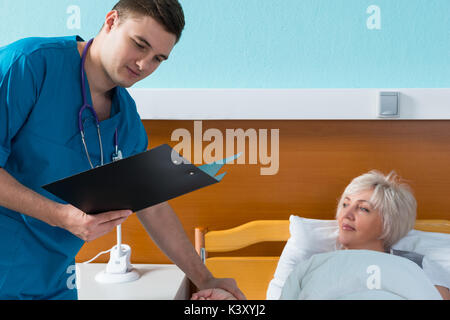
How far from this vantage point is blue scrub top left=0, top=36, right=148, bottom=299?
77 centimetres

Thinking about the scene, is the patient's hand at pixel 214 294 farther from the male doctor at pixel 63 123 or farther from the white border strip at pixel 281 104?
the white border strip at pixel 281 104

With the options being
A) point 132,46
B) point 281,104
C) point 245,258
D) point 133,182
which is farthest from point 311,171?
point 133,182

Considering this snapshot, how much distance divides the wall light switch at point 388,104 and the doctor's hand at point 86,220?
40.4 inches

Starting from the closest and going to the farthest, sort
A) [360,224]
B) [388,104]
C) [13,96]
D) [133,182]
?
[133,182] < [13,96] < [360,224] < [388,104]

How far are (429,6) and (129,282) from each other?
4.57ft

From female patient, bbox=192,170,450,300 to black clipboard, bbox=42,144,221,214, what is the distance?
2.56 feet

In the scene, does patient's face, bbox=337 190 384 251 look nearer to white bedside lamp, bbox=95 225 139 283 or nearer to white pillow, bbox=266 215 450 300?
white pillow, bbox=266 215 450 300

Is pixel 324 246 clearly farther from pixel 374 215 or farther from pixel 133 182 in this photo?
pixel 133 182

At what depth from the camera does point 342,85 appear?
4.58ft

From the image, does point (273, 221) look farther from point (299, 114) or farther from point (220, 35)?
point (220, 35)

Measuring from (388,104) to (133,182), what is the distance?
3.49 feet

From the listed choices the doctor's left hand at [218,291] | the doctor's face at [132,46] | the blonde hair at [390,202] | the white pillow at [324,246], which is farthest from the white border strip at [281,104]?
the doctor's left hand at [218,291]

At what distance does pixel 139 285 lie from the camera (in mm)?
1247
